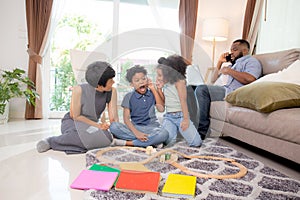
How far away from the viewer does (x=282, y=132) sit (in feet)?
5.04

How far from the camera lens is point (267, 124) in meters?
1.67

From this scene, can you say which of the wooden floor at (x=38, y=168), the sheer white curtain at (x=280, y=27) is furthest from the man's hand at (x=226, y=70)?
the sheer white curtain at (x=280, y=27)

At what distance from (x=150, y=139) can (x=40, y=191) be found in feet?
2.30

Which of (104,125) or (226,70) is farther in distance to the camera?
(226,70)

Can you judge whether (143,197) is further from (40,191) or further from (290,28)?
(290,28)

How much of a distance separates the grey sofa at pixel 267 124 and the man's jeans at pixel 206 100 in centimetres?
5

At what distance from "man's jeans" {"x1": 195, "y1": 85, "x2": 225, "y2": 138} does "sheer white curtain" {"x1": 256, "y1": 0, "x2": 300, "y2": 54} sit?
112 cm

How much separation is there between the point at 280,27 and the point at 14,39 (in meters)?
3.17

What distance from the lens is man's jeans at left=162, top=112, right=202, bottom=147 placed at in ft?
4.63

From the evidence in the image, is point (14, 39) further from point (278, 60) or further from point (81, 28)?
point (278, 60)

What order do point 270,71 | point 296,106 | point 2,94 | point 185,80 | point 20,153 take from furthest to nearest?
point 2,94 < point 270,71 < point 20,153 < point 296,106 < point 185,80

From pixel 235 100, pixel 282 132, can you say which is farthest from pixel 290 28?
Result: pixel 282 132

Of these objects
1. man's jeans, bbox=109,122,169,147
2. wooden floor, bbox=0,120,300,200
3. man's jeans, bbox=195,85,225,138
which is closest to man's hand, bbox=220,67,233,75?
man's jeans, bbox=195,85,225,138

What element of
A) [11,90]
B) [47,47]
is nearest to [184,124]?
[11,90]
